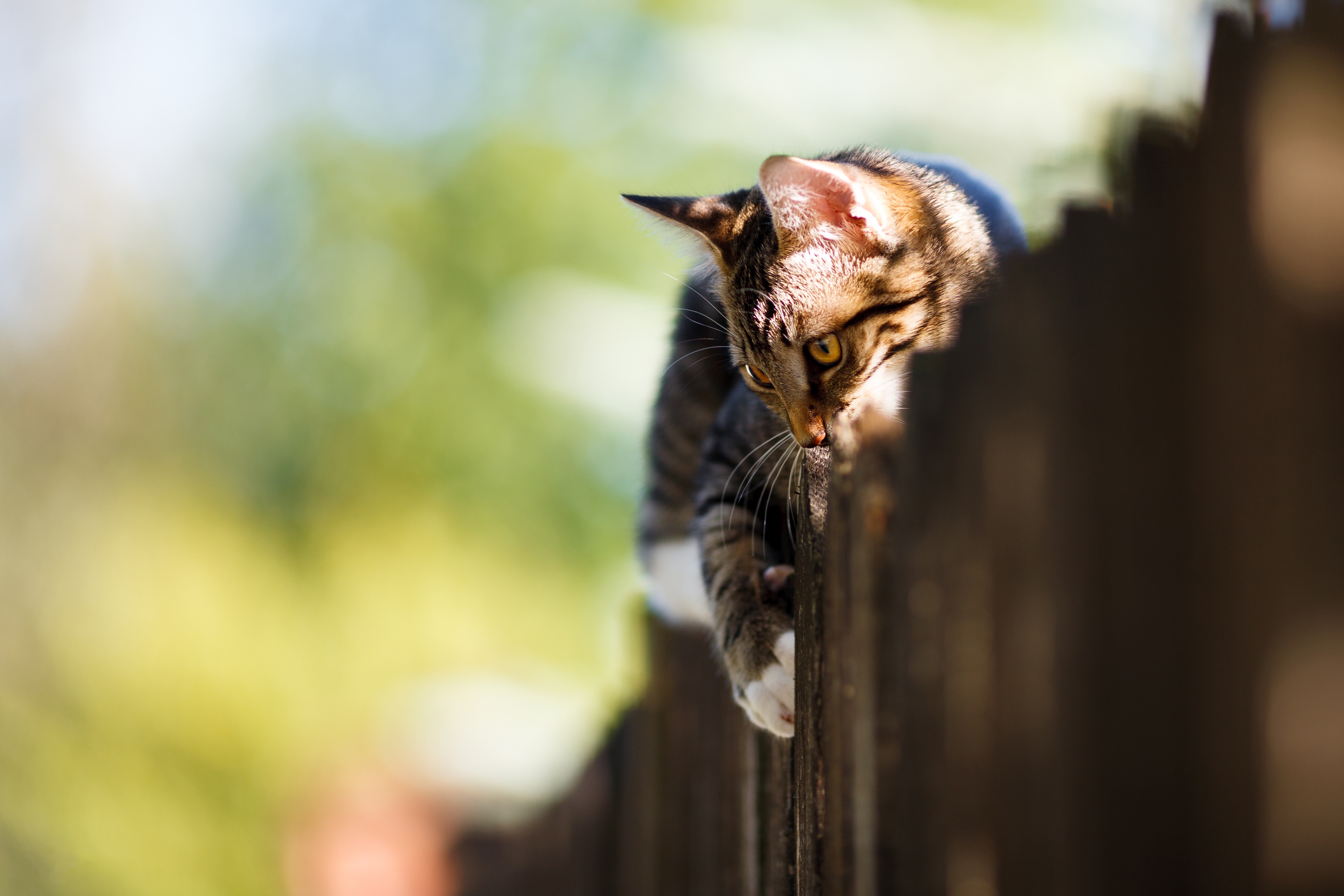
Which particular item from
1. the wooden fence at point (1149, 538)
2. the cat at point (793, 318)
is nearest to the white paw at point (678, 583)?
the cat at point (793, 318)

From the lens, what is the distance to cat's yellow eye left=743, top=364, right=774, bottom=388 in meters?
1.73

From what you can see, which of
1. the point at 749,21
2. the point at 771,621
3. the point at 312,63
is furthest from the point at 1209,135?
the point at 312,63

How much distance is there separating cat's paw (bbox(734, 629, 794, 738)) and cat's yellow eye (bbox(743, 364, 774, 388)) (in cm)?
44

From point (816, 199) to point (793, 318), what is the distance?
0.19 meters

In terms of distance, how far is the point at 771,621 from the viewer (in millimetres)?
1563

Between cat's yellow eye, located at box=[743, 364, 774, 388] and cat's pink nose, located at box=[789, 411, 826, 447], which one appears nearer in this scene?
cat's pink nose, located at box=[789, 411, 826, 447]

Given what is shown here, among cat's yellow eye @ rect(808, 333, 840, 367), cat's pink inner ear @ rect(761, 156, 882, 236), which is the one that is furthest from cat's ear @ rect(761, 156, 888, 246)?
cat's yellow eye @ rect(808, 333, 840, 367)

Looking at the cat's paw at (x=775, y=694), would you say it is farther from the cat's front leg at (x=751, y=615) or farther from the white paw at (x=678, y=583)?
the white paw at (x=678, y=583)

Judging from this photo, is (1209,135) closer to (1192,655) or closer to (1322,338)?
(1322,338)

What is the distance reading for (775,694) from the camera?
4.50ft

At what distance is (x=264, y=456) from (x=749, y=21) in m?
3.70

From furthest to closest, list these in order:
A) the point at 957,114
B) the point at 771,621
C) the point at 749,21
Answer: the point at 749,21, the point at 957,114, the point at 771,621

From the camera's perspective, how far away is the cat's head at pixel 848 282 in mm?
1563

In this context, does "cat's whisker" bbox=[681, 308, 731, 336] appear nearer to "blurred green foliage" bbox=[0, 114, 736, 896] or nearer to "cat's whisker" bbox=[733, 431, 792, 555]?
"cat's whisker" bbox=[733, 431, 792, 555]
